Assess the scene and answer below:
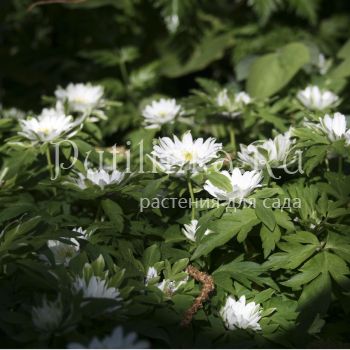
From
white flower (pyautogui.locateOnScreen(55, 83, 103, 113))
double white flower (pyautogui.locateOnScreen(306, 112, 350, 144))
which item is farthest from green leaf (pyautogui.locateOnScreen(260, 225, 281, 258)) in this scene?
white flower (pyautogui.locateOnScreen(55, 83, 103, 113))

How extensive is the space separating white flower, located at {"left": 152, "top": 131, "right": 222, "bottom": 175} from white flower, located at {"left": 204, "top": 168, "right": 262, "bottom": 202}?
83 mm

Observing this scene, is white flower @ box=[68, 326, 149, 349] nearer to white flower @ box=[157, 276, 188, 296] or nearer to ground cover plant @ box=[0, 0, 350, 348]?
ground cover plant @ box=[0, 0, 350, 348]

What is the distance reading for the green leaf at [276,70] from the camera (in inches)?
116

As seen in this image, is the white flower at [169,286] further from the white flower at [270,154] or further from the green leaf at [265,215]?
the white flower at [270,154]

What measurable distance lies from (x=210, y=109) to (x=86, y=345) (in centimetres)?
128

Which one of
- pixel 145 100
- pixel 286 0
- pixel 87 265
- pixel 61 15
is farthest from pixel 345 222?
pixel 61 15

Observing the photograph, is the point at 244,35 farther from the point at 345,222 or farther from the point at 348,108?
→ the point at 345,222

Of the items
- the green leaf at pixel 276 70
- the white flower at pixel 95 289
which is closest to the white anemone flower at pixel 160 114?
the green leaf at pixel 276 70

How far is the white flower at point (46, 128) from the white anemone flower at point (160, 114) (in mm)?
325

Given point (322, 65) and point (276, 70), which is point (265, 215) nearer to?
point (276, 70)

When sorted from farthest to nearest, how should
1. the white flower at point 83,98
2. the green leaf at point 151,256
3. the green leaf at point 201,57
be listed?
the green leaf at point 201,57 → the white flower at point 83,98 → the green leaf at point 151,256

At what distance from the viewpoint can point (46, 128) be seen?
2225 millimetres

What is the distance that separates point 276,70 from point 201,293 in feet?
5.23

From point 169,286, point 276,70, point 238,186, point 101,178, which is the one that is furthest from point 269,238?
point 276,70
